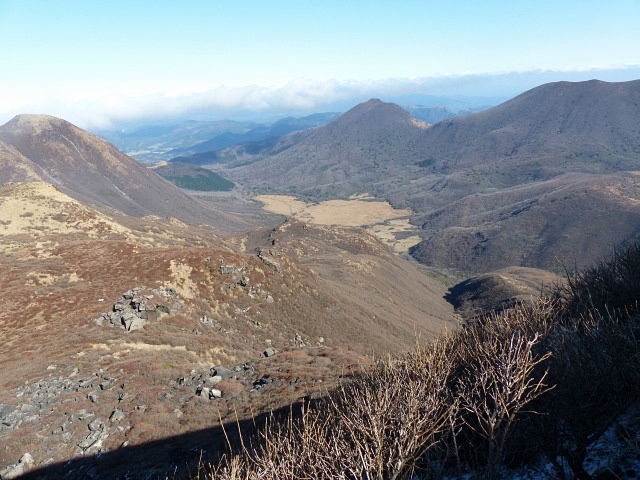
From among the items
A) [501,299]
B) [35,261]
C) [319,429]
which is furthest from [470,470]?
[501,299]

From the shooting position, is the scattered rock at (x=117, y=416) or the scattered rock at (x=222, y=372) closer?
the scattered rock at (x=117, y=416)

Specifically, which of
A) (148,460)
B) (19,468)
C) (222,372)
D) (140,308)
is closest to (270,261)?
(140,308)

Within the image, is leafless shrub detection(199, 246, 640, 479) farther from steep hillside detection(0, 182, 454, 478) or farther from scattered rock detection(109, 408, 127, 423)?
scattered rock detection(109, 408, 127, 423)

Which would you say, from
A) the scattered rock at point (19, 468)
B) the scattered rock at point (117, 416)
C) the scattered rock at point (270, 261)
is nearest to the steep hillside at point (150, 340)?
the scattered rock at point (117, 416)

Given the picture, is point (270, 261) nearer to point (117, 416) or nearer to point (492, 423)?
point (117, 416)

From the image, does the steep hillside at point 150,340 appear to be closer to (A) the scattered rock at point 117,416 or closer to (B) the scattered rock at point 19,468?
(A) the scattered rock at point 117,416

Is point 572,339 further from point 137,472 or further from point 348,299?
point 348,299

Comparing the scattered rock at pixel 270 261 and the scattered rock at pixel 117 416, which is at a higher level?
the scattered rock at pixel 117 416
